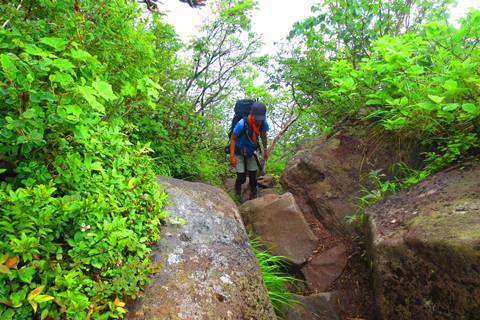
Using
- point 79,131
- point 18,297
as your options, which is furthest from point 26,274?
point 79,131

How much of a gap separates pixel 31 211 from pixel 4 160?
438 mm

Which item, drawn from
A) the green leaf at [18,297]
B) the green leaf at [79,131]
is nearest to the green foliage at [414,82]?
the green leaf at [79,131]

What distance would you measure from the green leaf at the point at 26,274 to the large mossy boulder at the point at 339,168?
3899mm

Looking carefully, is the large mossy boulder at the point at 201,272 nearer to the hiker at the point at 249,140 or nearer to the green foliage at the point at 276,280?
the green foliage at the point at 276,280

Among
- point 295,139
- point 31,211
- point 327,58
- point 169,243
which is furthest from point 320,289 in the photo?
point 295,139

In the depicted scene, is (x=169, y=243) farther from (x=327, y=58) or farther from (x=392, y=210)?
(x=327, y=58)

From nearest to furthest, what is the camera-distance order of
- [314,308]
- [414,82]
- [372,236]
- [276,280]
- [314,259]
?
1. [372,236]
2. [314,308]
3. [276,280]
4. [414,82]
5. [314,259]

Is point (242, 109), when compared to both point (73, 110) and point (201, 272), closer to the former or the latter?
point (201, 272)

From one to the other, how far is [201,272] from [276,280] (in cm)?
141

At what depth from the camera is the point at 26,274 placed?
147 centimetres

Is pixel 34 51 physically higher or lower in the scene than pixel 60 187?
higher

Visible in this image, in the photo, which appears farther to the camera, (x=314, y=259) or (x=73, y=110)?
(x=314, y=259)

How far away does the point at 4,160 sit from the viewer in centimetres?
180

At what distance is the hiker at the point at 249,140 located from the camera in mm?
5750
